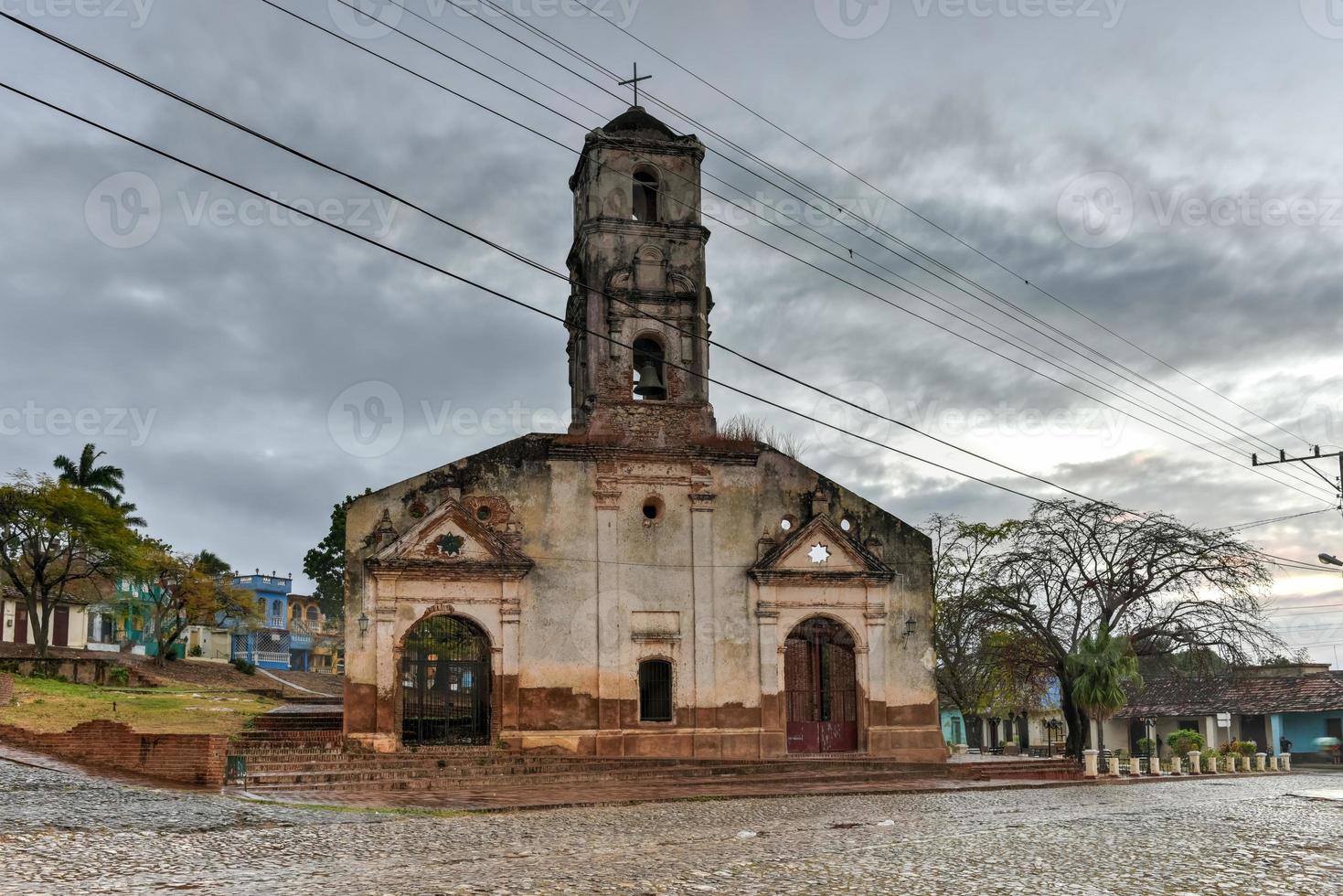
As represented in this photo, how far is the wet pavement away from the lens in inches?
418

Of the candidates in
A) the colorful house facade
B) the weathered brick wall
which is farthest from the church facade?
the colorful house facade

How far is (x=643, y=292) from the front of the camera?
98.7ft

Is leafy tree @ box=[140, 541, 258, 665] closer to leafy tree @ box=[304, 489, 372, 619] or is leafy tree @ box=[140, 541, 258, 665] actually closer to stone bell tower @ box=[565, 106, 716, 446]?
leafy tree @ box=[304, 489, 372, 619]

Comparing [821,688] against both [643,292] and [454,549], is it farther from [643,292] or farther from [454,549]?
[643,292]

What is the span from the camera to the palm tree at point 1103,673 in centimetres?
3406

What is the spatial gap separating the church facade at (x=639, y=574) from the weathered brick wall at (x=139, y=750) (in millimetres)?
5776

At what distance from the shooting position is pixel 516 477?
2845 cm

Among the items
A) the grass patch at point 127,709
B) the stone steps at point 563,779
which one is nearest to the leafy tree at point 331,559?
the grass patch at point 127,709

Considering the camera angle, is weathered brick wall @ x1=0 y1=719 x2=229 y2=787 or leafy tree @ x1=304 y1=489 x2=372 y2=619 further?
leafy tree @ x1=304 y1=489 x2=372 y2=619

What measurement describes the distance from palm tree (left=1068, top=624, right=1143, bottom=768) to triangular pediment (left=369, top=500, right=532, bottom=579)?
54.1ft

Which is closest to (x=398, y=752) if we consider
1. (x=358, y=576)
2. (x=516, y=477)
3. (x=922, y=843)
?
(x=358, y=576)

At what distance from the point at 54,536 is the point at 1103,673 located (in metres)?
37.0

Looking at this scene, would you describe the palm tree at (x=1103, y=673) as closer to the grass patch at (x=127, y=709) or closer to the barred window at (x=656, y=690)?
the barred window at (x=656, y=690)

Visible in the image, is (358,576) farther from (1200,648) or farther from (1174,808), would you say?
(1200,648)
